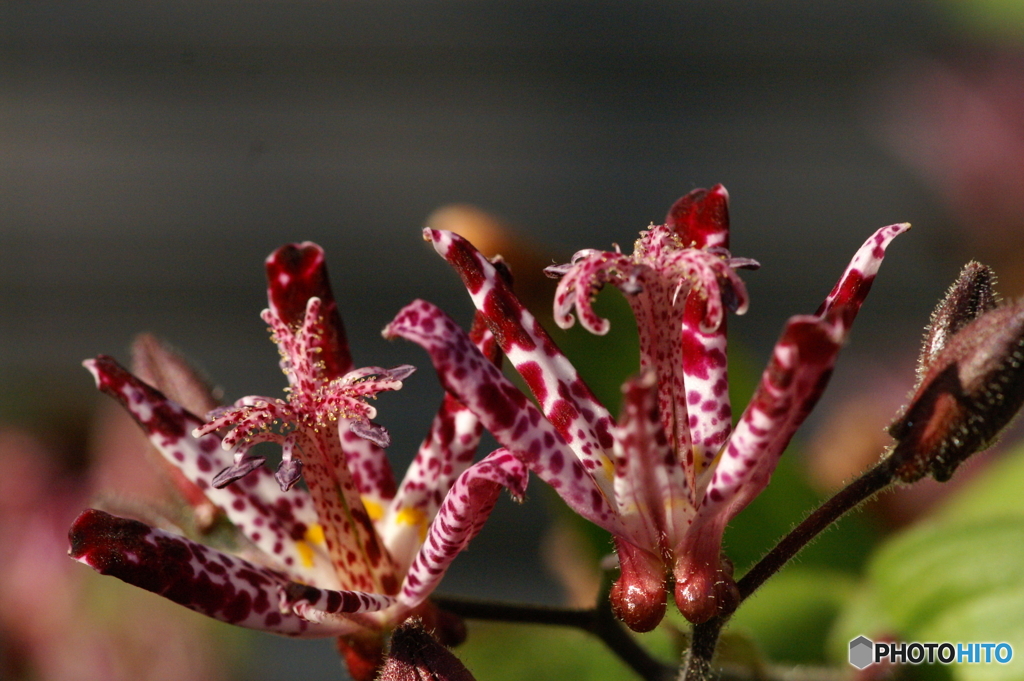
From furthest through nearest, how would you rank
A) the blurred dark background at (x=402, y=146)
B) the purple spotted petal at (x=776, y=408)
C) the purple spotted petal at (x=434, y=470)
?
1. the blurred dark background at (x=402, y=146)
2. the purple spotted petal at (x=434, y=470)
3. the purple spotted petal at (x=776, y=408)

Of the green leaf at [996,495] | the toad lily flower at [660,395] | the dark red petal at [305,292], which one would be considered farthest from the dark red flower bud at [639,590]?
the green leaf at [996,495]

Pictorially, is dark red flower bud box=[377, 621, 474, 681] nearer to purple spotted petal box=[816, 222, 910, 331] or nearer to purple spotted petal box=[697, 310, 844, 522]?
purple spotted petal box=[697, 310, 844, 522]

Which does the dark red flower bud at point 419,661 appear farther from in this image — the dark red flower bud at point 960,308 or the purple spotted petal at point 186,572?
the dark red flower bud at point 960,308

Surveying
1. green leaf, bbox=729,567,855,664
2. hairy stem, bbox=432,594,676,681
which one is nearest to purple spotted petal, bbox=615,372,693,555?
hairy stem, bbox=432,594,676,681

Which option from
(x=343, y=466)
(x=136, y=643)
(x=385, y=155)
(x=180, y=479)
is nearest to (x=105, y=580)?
(x=136, y=643)

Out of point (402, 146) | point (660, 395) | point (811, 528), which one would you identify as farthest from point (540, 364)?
point (402, 146)

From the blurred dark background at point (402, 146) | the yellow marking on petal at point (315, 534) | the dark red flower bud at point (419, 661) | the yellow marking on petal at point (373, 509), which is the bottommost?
the blurred dark background at point (402, 146)

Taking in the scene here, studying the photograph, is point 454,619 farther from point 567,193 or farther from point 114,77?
point 114,77
